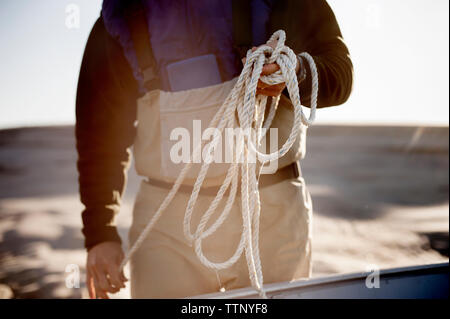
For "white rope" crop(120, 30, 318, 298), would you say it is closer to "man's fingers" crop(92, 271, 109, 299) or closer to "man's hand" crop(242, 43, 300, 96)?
"man's hand" crop(242, 43, 300, 96)

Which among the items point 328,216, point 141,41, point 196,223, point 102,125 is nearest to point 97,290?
point 196,223

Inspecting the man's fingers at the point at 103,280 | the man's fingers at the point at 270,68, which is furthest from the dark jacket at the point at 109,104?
the man's fingers at the point at 270,68

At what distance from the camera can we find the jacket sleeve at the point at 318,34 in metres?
1.12

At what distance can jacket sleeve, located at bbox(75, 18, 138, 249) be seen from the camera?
1349 mm

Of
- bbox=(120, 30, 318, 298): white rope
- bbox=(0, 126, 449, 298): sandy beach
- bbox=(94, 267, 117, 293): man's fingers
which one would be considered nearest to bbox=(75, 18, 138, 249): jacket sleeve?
bbox=(94, 267, 117, 293): man's fingers

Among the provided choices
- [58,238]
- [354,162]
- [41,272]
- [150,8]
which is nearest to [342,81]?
[150,8]

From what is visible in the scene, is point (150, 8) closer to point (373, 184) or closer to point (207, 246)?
point (207, 246)

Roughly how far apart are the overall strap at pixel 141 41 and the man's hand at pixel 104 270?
0.71 metres

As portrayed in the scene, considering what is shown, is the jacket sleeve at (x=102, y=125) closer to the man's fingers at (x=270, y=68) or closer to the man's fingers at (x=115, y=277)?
the man's fingers at (x=115, y=277)

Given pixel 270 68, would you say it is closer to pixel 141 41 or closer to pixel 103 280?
pixel 141 41

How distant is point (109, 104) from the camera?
1374 millimetres

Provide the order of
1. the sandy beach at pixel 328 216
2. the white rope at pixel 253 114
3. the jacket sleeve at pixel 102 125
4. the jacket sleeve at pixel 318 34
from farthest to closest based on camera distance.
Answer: the sandy beach at pixel 328 216 < the jacket sleeve at pixel 102 125 < the jacket sleeve at pixel 318 34 < the white rope at pixel 253 114

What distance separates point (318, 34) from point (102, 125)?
0.90 m
